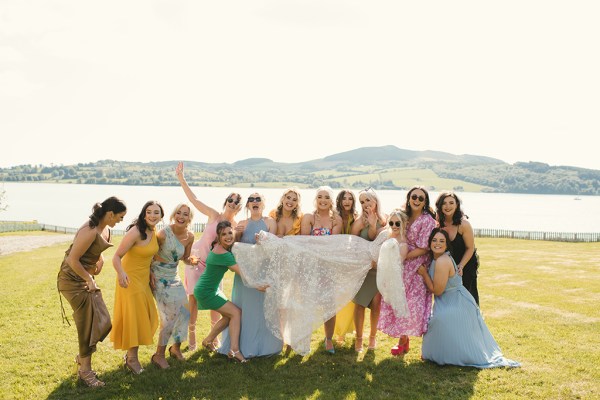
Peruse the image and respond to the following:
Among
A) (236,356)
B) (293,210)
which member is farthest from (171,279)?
(293,210)

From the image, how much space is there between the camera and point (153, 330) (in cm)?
712

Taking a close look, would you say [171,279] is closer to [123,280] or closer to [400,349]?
[123,280]

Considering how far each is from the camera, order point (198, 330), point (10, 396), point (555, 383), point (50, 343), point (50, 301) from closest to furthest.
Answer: point (10, 396)
point (555, 383)
point (50, 343)
point (198, 330)
point (50, 301)

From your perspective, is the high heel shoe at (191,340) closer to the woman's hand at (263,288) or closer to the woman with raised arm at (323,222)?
the woman's hand at (263,288)

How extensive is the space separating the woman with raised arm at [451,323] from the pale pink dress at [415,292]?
0.12 m

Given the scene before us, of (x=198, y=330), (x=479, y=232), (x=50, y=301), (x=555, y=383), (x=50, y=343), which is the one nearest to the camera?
(x=555, y=383)

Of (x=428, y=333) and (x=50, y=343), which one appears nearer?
(x=428, y=333)

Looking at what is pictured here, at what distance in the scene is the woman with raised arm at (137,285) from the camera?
686 centimetres

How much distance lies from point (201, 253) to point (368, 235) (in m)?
3.01

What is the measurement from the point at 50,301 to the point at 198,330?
206 inches

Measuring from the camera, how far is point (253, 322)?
25.5ft

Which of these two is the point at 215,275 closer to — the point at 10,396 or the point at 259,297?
the point at 259,297

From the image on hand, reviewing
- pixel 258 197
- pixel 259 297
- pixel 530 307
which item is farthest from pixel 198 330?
pixel 530 307

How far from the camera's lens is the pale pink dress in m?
7.66
